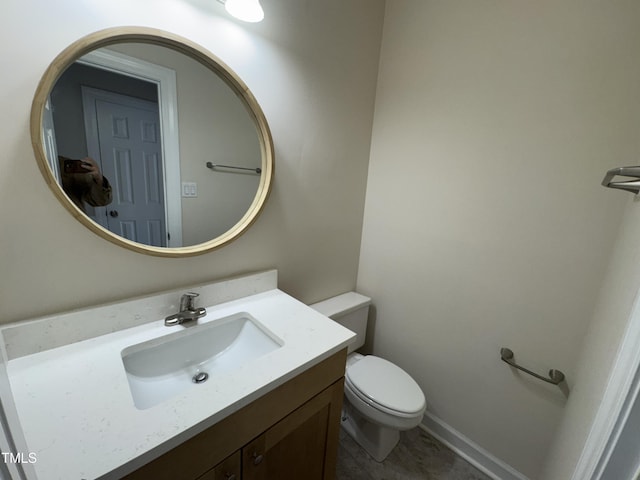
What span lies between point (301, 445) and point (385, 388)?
576 millimetres

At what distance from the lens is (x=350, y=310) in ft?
5.11

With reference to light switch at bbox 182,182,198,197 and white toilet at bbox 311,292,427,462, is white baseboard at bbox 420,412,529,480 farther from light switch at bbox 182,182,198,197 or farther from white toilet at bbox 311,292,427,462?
light switch at bbox 182,182,198,197

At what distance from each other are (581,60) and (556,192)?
1.56 feet

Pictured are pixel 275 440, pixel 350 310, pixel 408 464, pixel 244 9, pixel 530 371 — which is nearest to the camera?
pixel 275 440

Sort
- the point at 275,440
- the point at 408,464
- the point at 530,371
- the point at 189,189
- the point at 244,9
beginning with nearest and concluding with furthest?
the point at 275,440 → the point at 244,9 → the point at 189,189 → the point at 530,371 → the point at 408,464

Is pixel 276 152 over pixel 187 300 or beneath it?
over

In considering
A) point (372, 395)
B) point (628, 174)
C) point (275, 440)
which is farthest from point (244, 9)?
point (372, 395)

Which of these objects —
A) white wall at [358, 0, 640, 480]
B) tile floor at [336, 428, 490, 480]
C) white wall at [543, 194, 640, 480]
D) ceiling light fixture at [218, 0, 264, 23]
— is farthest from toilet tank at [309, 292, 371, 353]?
ceiling light fixture at [218, 0, 264, 23]

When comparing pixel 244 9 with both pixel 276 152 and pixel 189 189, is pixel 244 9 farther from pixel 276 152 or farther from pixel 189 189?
pixel 189 189

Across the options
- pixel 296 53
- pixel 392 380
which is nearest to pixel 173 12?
pixel 296 53

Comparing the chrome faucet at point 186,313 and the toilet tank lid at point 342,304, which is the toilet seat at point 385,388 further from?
the chrome faucet at point 186,313

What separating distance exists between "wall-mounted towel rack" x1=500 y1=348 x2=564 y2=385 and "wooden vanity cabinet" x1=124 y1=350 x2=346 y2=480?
80cm

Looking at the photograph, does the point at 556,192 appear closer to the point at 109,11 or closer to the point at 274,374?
the point at 274,374

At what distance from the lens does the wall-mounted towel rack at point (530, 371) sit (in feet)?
3.54
